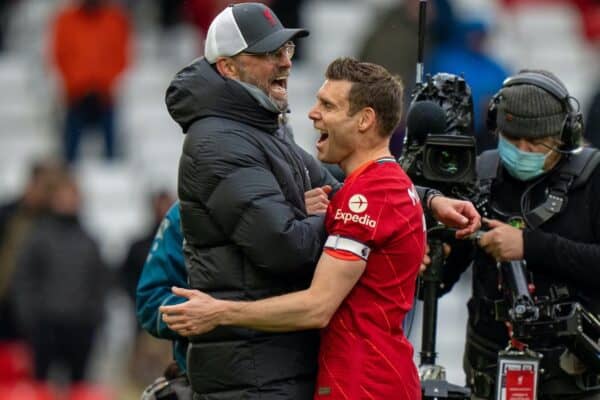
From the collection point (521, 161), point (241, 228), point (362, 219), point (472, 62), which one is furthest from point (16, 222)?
point (362, 219)

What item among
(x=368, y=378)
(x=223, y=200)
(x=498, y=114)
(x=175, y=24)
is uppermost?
(x=175, y=24)

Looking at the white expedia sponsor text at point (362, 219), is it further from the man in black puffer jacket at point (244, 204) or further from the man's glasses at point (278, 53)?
the man's glasses at point (278, 53)

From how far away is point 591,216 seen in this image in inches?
287

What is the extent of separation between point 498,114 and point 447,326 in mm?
6920

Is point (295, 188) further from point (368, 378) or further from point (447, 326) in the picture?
point (447, 326)

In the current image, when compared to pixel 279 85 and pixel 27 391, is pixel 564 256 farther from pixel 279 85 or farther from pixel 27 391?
pixel 27 391

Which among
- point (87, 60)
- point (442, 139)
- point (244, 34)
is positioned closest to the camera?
point (244, 34)

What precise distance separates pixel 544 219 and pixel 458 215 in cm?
79

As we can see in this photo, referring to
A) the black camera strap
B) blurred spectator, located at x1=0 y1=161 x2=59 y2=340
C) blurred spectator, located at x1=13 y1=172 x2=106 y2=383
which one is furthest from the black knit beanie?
blurred spectator, located at x1=0 y1=161 x2=59 y2=340

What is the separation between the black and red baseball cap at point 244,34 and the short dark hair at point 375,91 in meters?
0.24

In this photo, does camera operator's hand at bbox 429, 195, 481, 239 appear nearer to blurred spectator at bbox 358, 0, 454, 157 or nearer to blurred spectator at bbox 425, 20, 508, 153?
blurred spectator at bbox 425, 20, 508, 153

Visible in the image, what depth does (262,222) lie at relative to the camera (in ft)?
20.4

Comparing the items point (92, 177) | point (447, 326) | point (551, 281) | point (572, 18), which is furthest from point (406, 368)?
point (572, 18)

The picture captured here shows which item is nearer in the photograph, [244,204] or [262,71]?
[244,204]
